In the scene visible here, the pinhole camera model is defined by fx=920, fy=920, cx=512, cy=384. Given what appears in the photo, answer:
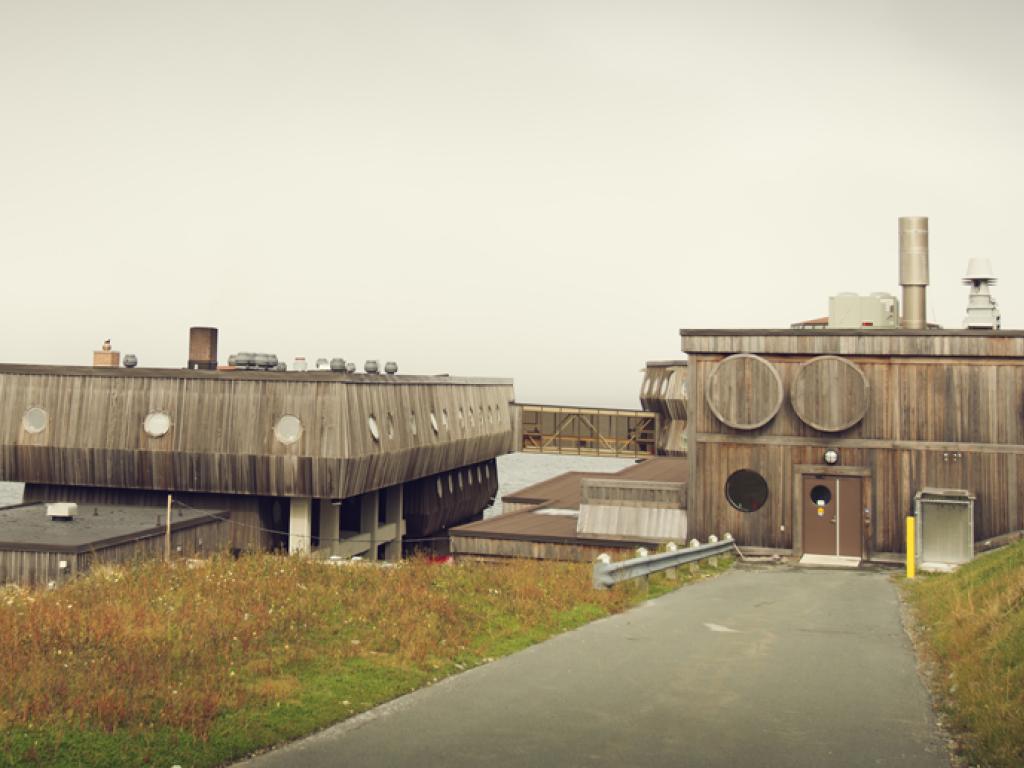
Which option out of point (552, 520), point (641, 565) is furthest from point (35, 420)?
point (641, 565)

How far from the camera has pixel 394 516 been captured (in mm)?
44656

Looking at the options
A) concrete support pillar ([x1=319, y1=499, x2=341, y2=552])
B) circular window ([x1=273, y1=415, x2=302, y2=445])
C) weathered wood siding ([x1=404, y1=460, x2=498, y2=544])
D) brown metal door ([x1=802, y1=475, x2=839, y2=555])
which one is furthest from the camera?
weathered wood siding ([x1=404, y1=460, x2=498, y2=544])

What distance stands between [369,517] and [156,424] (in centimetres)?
1107

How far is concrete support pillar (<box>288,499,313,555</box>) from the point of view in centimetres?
3475

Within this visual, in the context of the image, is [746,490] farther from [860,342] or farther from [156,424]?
[156,424]

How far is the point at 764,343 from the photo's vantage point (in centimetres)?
2680

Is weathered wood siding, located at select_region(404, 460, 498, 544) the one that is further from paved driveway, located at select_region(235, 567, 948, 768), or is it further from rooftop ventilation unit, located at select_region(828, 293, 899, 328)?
paved driveway, located at select_region(235, 567, 948, 768)

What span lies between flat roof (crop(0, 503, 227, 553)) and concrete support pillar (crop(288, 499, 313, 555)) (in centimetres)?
255

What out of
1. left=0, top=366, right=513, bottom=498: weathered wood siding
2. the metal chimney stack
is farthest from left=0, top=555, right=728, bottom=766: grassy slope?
the metal chimney stack

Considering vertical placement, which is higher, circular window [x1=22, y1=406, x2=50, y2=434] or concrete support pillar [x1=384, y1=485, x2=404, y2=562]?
circular window [x1=22, y1=406, x2=50, y2=434]

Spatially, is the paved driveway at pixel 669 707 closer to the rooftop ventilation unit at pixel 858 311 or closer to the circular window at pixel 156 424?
the rooftop ventilation unit at pixel 858 311

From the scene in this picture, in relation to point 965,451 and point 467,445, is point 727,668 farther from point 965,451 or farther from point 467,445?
point 467,445

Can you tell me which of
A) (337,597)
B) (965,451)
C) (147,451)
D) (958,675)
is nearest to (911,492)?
(965,451)

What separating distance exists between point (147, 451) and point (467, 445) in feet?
60.5
